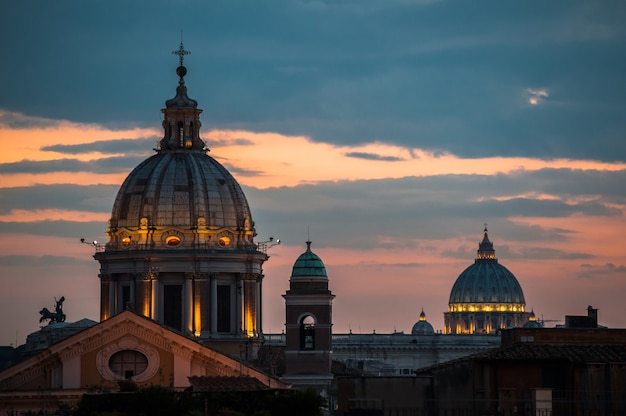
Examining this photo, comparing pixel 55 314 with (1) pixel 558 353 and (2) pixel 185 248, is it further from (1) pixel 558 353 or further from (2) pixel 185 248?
(1) pixel 558 353

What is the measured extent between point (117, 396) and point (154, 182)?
246ft

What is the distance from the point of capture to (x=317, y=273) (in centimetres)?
15975

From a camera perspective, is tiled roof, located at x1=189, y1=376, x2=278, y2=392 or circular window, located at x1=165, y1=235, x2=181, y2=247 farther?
circular window, located at x1=165, y1=235, x2=181, y2=247

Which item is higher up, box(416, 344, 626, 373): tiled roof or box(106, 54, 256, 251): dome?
box(106, 54, 256, 251): dome

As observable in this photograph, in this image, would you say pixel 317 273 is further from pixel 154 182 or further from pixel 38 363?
pixel 38 363

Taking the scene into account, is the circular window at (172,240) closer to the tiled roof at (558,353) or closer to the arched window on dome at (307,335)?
the arched window on dome at (307,335)

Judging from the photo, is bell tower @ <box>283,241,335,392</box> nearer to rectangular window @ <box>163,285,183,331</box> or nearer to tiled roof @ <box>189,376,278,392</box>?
rectangular window @ <box>163,285,183,331</box>

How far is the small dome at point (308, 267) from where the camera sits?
522 ft

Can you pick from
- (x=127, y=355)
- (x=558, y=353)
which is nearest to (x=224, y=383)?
(x=127, y=355)

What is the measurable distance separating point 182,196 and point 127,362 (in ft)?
148

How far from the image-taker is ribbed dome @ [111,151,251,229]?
534ft

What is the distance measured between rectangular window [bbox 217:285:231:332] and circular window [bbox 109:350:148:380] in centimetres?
4241

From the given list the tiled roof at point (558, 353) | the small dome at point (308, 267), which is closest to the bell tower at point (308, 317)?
the small dome at point (308, 267)

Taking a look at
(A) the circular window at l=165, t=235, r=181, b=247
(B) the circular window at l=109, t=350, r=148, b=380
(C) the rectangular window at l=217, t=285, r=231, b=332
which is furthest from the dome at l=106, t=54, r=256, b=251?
(B) the circular window at l=109, t=350, r=148, b=380
